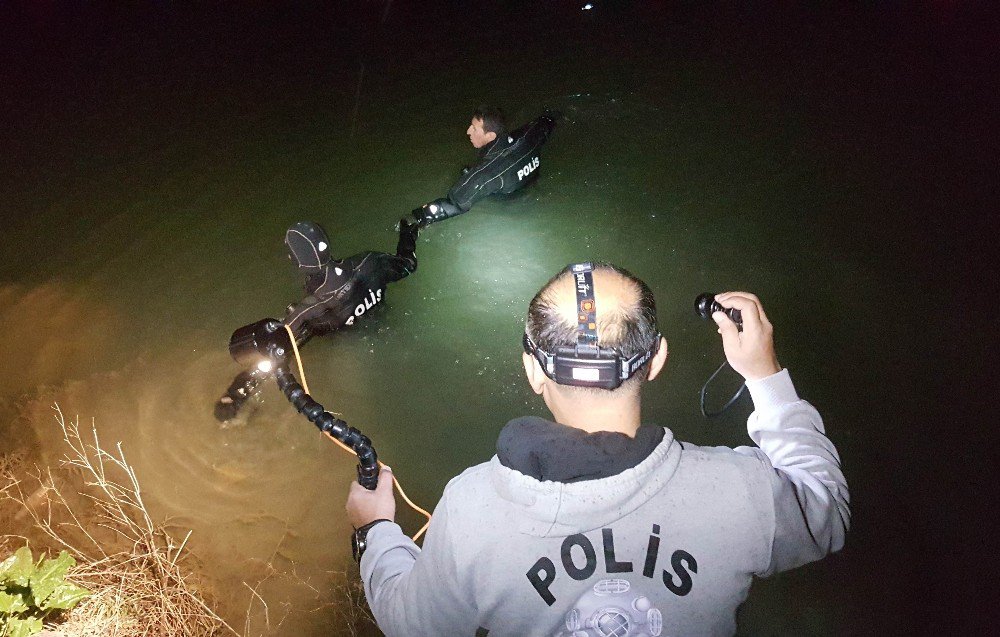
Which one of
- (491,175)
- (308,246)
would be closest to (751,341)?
(308,246)

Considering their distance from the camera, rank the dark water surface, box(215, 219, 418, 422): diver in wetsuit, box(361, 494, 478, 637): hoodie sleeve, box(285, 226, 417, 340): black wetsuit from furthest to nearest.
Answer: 1. box(285, 226, 417, 340): black wetsuit
2. box(215, 219, 418, 422): diver in wetsuit
3. the dark water surface
4. box(361, 494, 478, 637): hoodie sleeve

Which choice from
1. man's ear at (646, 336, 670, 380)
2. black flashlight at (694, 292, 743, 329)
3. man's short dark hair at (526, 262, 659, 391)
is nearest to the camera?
man's short dark hair at (526, 262, 659, 391)

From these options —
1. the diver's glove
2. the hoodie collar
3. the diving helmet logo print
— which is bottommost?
the diving helmet logo print

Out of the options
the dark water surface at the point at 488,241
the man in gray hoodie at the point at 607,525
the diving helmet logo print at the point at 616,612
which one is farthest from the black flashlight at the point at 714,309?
the dark water surface at the point at 488,241

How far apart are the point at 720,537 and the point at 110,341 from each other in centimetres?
505

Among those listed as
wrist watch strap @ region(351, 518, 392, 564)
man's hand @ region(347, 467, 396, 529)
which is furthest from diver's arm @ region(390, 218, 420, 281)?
wrist watch strap @ region(351, 518, 392, 564)

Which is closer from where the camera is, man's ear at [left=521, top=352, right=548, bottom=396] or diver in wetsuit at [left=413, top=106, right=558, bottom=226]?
man's ear at [left=521, top=352, right=548, bottom=396]

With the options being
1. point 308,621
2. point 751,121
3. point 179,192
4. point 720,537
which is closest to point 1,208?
point 179,192

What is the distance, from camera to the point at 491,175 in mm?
4637

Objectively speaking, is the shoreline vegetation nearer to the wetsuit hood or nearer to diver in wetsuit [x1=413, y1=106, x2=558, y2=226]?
the wetsuit hood

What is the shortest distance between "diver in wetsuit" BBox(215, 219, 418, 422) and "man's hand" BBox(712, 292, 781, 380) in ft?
8.53

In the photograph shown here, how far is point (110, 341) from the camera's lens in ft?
14.8

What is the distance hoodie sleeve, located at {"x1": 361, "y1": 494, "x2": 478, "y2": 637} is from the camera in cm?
130

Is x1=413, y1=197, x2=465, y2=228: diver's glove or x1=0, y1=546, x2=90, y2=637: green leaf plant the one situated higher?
x1=413, y1=197, x2=465, y2=228: diver's glove
